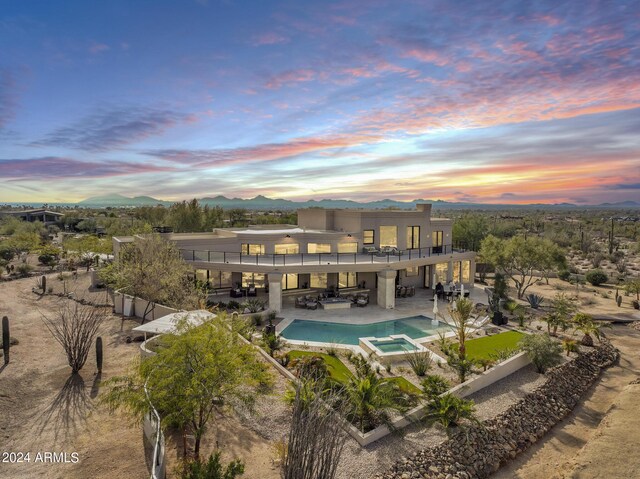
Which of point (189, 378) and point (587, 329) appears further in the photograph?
point (587, 329)

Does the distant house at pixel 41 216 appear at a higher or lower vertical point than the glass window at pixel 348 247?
higher

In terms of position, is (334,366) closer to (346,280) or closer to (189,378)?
(189,378)

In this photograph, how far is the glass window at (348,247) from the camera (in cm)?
2628

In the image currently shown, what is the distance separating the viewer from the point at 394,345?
636 inches

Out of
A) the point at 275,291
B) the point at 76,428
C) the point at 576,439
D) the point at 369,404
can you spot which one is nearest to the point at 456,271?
the point at 275,291

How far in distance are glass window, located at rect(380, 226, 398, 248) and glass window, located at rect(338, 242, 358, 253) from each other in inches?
88.7

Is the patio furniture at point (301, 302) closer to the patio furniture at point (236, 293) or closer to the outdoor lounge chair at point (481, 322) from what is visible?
the patio furniture at point (236, 293)

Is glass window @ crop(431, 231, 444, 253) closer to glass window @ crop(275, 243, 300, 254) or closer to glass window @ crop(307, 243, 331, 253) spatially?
glass window @ crop(307, 243, 331, 253)

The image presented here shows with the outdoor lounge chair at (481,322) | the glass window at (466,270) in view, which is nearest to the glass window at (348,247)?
the glass window at (466,270)

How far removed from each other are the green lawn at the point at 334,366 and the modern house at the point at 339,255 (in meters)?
6.74

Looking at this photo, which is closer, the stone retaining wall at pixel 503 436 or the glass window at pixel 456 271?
the stone retaining wall at pixel 503 436

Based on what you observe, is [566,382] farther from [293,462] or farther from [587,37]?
[587,37]

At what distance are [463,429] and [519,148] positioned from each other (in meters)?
33.2

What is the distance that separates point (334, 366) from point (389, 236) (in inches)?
617
